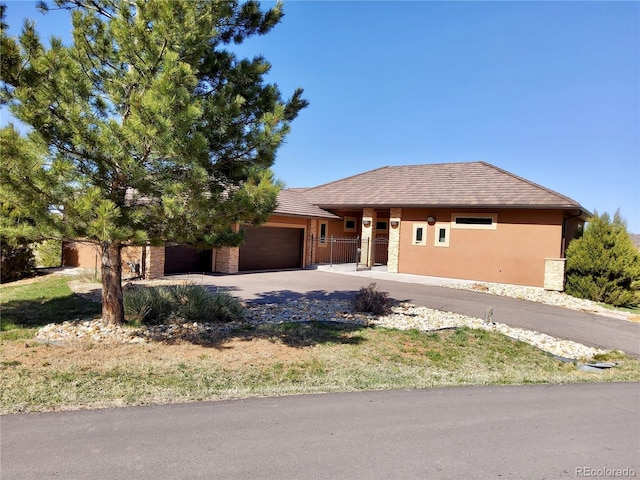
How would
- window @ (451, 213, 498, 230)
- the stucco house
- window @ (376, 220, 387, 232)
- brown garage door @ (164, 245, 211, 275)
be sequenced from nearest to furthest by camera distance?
brown garage door @ (164, 245, 211, 275), the stucco house, window @ (451, 213, 498, 230), window @ (376, 220, 387, 232)

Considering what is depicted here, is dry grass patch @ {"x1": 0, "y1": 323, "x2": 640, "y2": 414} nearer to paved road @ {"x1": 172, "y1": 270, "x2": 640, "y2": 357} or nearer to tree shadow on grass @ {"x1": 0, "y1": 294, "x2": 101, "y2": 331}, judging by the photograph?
tree shadow on grass @ {"x1": 0, "y1": 294, "x2": 101, "y2": 331}

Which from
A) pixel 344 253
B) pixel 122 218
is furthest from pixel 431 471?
pixel 344 253

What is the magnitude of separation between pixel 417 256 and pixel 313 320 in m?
12.2

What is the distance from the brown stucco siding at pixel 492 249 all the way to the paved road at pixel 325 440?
45.1 feet

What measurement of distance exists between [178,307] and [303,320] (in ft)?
9.04

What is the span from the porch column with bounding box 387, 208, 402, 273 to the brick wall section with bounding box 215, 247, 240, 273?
8.12 m

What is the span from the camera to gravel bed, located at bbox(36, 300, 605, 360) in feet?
23.5

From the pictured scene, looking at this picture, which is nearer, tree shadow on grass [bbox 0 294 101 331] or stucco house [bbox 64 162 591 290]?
tree shadow on grass [bbox 0 294 101 331]

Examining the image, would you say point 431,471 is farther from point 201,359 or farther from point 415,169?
point 415,169

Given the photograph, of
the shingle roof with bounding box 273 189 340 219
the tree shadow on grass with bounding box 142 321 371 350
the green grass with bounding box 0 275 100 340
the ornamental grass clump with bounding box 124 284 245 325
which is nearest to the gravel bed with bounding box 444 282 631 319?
the shingle roof with bounding box 273 189 340 219

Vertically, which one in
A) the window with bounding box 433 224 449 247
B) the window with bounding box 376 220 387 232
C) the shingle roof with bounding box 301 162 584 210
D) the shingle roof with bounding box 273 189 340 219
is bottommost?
the window with bounding box 433 224 449 247

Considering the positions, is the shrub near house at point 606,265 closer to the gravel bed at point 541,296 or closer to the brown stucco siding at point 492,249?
the gravel bed at point 541,296

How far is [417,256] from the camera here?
67.6 ft

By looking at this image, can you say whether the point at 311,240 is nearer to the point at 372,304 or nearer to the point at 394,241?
the point at 394,241
